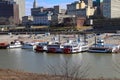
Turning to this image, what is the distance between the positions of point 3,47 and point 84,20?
61.5 meters

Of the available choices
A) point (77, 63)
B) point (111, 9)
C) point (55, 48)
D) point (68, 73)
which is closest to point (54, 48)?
point (55, 48)

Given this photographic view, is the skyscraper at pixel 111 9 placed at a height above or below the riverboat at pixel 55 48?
above

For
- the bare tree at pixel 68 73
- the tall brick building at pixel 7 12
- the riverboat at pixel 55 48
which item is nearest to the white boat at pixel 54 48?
the riverboat at pixel 55 48

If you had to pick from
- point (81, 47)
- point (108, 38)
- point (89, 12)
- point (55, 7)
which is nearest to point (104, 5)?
point (89, 12)

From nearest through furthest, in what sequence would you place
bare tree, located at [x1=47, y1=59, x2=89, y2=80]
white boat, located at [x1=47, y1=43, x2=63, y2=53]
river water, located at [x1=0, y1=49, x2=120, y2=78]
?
bare tree, located at [x1=47, y1=59, x2=89, y2=80] → river water, located at [x1=0, y1=49, x2=120, y2=78] → white boat, located at [x1=47, y1=43, x2=63, y2=53]

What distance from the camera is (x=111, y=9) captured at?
456 ft

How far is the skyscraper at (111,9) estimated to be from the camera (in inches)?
5408

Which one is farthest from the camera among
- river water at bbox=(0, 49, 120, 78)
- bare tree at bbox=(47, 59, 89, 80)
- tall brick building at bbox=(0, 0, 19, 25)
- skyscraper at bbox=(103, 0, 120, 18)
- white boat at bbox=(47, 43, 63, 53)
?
tall brick building at bbox=(0, 0, 19, 25)

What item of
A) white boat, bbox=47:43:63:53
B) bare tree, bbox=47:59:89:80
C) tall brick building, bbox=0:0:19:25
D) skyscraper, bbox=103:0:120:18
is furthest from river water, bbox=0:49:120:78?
tall brick building, bbox=0:0:19:25

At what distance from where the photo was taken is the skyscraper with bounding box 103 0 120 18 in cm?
13738

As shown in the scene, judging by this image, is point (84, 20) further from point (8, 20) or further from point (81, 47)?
point (81, 47)

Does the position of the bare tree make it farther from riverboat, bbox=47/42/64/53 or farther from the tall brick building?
the tall brick building

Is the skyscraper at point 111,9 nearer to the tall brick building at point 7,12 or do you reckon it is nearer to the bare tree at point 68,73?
the tall brick building at point 7,12

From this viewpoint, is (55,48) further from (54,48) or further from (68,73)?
(68,73)
